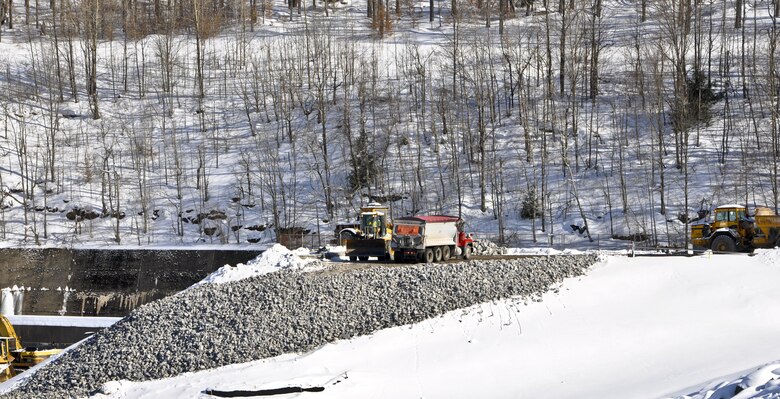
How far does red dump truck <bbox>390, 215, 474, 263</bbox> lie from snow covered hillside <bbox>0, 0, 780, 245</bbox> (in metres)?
13.6

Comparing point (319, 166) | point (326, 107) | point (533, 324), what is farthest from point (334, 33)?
point (533, 324)

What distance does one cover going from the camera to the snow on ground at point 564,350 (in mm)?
20469

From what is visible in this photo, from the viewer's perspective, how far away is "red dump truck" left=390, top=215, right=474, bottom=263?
29328 millimetres

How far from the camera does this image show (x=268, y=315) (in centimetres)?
2384

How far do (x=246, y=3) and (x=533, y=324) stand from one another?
187ft

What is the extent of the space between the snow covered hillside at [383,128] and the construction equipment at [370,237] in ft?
42.7

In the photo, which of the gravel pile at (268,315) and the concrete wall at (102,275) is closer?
the gravel pile at (268,315)

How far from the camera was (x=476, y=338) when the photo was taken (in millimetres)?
23234

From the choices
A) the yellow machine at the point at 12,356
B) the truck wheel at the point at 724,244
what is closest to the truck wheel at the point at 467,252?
the truck wheel at the point at 724,244

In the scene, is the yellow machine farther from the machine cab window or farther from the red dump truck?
the machine cab window

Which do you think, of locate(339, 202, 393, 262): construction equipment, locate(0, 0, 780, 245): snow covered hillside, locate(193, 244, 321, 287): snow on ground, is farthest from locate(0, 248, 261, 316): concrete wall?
locate(193, 244, 321, 287): snow on ground

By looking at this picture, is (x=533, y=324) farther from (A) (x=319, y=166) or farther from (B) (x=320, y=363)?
(A) (x=319, y=166)

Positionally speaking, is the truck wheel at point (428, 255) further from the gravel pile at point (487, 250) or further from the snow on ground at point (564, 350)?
the snow on ground at point (564, 350)

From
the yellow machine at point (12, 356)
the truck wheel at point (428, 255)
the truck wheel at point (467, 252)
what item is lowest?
the yellow machine at point (12, 356)
